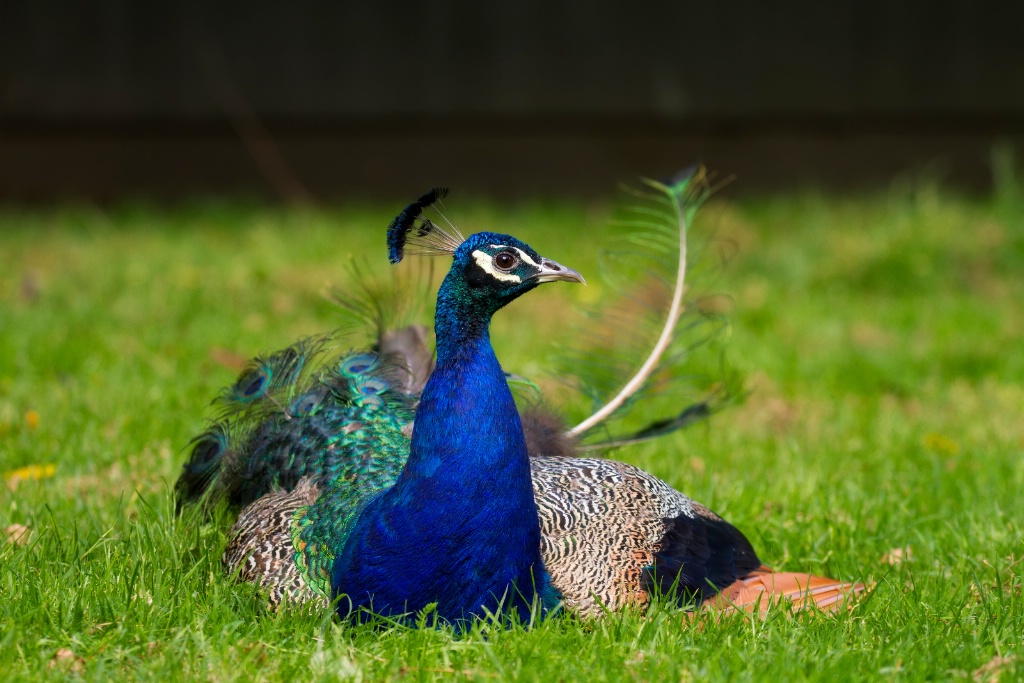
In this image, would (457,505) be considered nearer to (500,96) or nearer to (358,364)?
(358,364)

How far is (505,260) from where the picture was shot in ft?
8.65

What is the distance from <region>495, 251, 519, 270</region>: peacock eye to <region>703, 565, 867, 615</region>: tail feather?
927mm

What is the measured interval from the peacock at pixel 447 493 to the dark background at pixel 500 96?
537cm

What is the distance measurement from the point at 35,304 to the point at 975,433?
4.24 meters

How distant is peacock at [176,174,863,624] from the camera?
8.50 ft

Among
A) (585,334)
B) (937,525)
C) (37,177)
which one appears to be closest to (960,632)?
(937,525)

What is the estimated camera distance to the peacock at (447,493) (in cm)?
259

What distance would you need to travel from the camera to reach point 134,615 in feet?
8.82

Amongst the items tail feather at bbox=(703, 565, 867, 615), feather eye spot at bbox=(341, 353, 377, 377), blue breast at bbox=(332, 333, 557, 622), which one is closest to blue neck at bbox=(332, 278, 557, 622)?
blue breast at bbox=(332, 333, 557, 622)

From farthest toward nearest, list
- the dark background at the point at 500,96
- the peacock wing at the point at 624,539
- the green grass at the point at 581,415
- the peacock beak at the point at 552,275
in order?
1. the dark background at the point at 500,96
2. the peacock wing at the point at 624,539
3. the peacock beak at the point at 552,275
4. the green grass at the point at 581,415

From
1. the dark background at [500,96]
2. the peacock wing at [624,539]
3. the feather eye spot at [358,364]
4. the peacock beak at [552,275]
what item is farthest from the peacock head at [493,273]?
the dark background at [500,96]

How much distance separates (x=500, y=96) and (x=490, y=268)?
6223mm

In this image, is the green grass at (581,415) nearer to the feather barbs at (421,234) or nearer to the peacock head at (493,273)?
the peacock head at (493,273)

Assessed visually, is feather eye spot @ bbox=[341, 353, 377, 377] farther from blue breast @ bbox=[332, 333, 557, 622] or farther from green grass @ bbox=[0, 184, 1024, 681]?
blue breast @ bbox=[332, 333, 557, 622]
